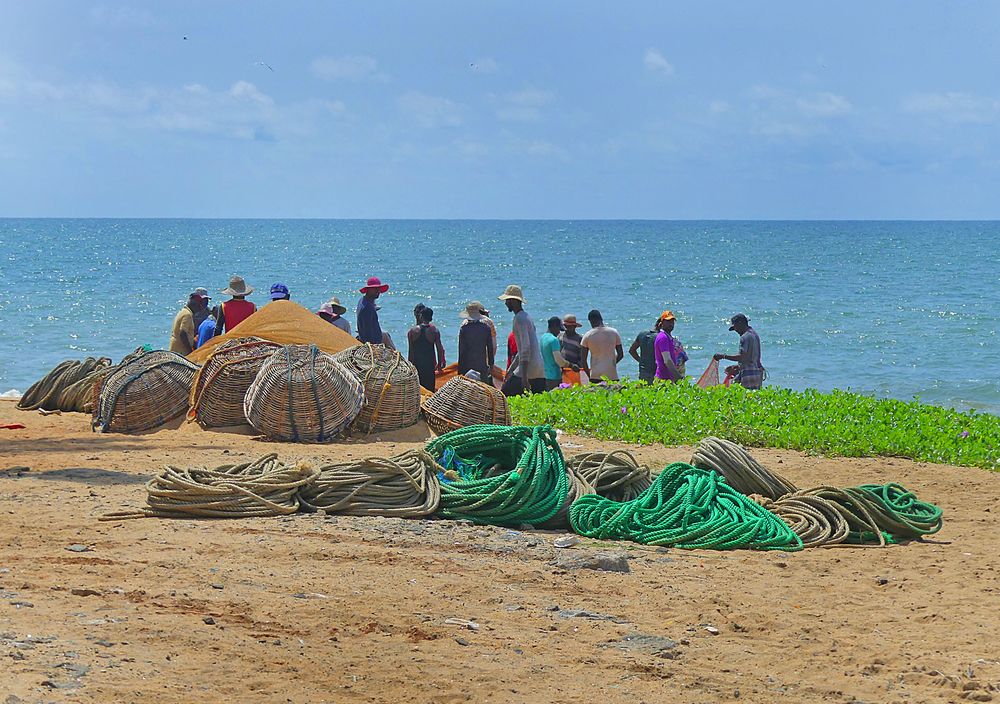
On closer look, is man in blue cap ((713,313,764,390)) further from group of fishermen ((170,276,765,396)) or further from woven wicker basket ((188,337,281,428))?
A: woven wicker basket ((188,337,281,428))

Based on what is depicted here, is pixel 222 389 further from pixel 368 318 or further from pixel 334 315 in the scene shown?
pixel 334 315

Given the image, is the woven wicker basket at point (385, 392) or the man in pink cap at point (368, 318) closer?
the woven wicker basket at point (385, 392)

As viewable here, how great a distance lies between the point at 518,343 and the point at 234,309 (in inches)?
129

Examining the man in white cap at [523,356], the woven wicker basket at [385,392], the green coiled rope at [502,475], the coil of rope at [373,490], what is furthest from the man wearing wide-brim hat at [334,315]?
the coil of rope at [373,490]

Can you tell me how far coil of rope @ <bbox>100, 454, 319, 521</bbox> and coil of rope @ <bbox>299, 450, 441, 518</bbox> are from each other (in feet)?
0.35

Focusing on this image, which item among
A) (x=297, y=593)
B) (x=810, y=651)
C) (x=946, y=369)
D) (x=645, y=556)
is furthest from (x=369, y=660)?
(x=946, y=369)

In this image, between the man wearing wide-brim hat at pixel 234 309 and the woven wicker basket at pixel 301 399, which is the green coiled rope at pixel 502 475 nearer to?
the woven wicker basket at pixel 301 399

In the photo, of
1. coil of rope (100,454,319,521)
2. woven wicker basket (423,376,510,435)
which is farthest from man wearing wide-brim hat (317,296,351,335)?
coil of rope (100,454,319,521)

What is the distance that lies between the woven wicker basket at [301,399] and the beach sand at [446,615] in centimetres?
238

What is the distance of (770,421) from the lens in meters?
11.1

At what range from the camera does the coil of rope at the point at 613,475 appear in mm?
7953

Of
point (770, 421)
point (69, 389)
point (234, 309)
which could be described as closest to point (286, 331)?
point (234, 309)

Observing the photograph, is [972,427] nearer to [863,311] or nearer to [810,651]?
[810,651]

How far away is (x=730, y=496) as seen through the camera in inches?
309
